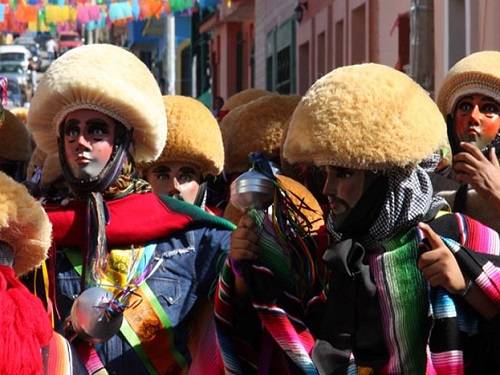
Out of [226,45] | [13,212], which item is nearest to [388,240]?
[13,212]

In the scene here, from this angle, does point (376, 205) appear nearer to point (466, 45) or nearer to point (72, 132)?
point (72, 132)

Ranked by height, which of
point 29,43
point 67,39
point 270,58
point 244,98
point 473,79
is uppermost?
point 473,79

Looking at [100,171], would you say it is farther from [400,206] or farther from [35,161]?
[35,161]

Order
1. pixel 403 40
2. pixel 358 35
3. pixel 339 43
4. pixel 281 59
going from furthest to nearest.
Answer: pixel 281 59, pixel 339 43, pixel 358 35, pixel 403 40

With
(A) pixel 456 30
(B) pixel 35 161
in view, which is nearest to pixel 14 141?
(B) pixel 35 161

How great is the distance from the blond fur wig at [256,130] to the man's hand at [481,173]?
6.56 ft

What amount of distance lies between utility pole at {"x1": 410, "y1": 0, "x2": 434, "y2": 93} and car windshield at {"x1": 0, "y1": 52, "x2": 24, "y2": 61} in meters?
46.6

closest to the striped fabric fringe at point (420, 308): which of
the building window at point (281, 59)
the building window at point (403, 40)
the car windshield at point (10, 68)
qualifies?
the building window at point (403, 40)

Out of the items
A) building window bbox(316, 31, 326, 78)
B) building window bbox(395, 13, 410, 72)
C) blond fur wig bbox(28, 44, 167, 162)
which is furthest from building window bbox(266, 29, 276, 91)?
blond fur wig bbox(28, 44, 167, 162)

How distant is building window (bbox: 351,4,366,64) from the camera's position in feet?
64.2

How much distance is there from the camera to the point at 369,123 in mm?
4074

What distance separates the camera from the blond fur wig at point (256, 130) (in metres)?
6.90

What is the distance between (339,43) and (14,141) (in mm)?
13734

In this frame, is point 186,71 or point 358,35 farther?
point 186,71
